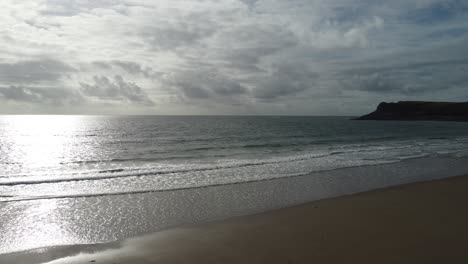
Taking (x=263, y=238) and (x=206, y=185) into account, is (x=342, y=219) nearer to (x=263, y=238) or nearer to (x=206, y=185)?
(x=263, y=238)

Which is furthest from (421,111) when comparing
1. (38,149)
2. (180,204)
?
(180,204)

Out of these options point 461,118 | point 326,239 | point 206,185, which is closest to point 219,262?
point 326,239

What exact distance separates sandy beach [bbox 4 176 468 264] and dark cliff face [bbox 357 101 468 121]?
148m

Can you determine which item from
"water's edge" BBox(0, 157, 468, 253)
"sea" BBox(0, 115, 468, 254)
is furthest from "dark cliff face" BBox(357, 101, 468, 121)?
"water's edge" BBox(0, 157, 468, 253)

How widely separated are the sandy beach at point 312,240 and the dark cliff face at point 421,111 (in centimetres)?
14767

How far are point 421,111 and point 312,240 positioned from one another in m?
165

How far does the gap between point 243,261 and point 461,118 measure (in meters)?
155

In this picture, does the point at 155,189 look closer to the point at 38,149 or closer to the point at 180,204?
the point at 180,204

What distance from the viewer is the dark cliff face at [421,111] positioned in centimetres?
13698

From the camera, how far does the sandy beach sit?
6496 millimetres

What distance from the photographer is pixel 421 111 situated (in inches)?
5792

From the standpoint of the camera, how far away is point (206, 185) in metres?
14.9

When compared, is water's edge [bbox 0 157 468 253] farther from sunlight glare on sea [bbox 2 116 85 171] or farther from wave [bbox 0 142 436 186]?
sunlight glare on sea [bbox 2 116 85 171]

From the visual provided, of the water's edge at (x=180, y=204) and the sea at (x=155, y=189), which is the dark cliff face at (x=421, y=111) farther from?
the water's edge at (x=180, y=204)
